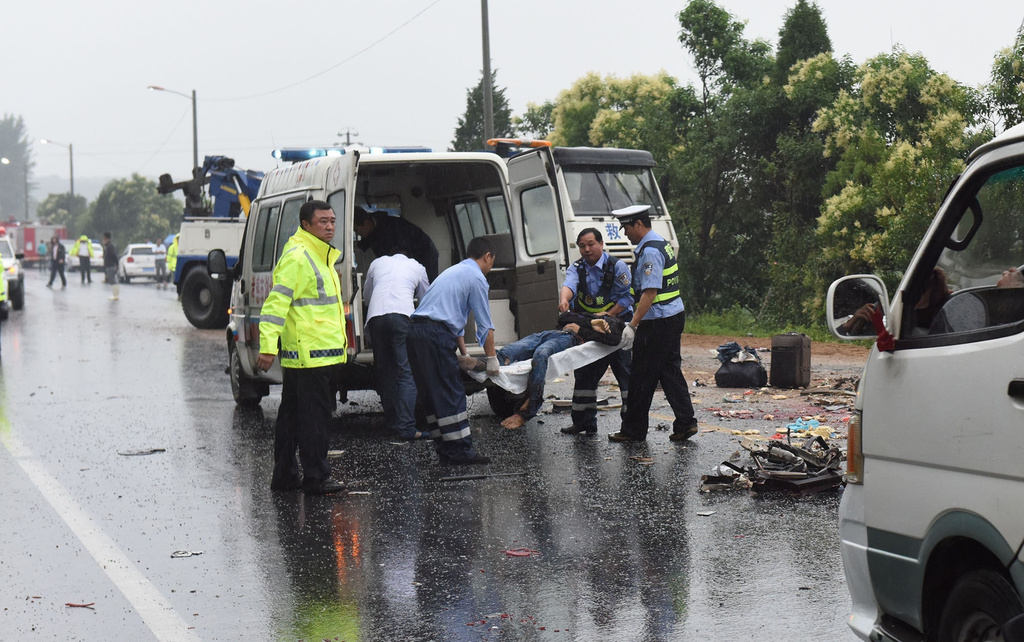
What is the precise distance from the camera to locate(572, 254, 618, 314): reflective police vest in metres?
10.3

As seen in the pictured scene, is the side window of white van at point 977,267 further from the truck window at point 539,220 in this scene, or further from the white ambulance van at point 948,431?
the truck window at point 539,220

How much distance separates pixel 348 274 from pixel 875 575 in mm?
6385

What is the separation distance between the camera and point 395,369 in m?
10.1

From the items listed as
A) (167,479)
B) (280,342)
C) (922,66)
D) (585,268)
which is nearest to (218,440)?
(167,479)

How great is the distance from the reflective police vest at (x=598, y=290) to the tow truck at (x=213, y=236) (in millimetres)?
13852

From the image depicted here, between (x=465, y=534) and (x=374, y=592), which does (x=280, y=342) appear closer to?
(x=465, y=534)

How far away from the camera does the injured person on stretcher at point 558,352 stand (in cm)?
990

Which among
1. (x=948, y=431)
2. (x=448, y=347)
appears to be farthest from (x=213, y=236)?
(x=948, y=431)

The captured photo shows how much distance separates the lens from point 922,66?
66.6ft

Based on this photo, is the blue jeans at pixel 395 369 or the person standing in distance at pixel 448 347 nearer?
the person standing in distance at pixel 448 347

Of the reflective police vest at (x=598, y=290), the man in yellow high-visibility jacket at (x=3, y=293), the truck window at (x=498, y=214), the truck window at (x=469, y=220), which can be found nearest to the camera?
the reflective police vest at (x=598, y=290)

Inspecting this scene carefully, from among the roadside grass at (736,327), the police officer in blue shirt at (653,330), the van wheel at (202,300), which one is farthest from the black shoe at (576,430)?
the van wheel at (202,300)

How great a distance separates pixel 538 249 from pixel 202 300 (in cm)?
1380

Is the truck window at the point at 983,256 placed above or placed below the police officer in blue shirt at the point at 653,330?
above
